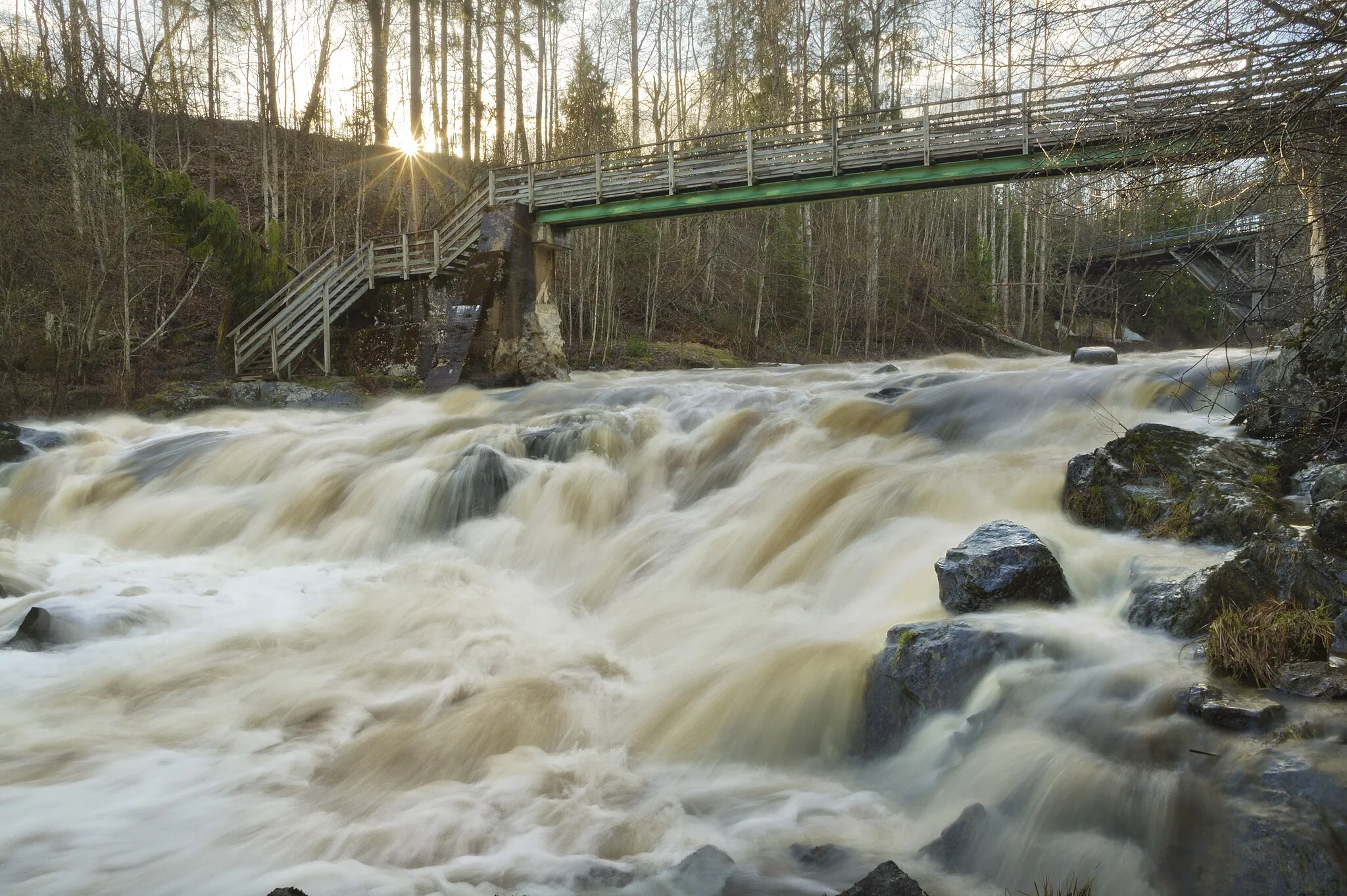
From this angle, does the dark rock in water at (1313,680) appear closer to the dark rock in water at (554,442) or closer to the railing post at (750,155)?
the dark rock in water at (554,442)

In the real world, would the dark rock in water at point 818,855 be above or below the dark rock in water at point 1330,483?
below

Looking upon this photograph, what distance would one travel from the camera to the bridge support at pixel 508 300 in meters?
18.3

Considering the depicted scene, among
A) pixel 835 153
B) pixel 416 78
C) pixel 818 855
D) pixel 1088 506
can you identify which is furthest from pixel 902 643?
pixel 416 78

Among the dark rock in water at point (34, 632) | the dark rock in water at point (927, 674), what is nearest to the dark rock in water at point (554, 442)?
the dark rock in water at point (34, 632)

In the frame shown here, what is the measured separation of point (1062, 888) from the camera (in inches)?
138

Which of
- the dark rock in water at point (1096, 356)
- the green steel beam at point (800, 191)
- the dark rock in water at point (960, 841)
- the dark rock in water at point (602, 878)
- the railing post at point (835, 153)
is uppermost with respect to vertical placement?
the railing post at point (835, 153)

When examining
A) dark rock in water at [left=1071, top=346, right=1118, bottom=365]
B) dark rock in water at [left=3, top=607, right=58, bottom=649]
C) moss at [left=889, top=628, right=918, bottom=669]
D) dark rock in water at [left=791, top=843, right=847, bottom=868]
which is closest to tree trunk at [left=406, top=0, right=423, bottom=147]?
dark rock in water at [left=1071, top=346, right=1118, bottom=365]

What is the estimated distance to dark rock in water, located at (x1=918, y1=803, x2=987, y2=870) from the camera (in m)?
3.79

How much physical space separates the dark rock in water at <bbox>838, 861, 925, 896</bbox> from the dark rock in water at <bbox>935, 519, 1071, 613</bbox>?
2.54m

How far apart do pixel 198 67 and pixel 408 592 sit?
1217 inches

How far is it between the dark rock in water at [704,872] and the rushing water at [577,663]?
0.29 ft

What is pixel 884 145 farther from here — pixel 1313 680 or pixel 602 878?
pixel 602 878

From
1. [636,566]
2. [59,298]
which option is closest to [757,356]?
[59,298]

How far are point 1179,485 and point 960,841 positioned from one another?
13.0 feet
